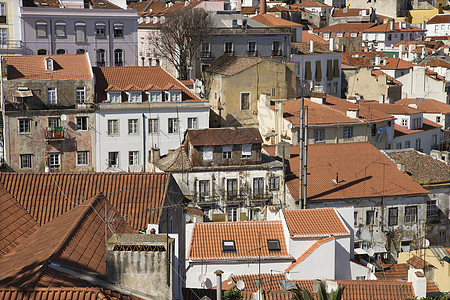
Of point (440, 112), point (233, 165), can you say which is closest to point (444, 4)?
point (440, 112)

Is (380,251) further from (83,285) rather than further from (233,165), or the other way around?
(83,285)

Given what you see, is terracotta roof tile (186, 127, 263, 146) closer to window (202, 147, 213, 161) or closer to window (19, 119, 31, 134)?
window (202, 147, 213, 161)

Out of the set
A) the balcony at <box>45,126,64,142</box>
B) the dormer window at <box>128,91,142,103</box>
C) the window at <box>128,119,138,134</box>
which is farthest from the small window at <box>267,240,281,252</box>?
the balcony at <box>45,126,64,142</box>

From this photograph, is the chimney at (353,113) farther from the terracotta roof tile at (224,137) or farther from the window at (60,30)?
the window at (60,30)

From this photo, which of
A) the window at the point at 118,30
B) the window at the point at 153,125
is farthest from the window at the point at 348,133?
the window at the point at 118,30

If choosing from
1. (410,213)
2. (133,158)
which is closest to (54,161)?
→ (133,158)

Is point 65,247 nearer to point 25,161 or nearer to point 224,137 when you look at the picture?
point 224,137

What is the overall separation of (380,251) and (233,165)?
925 cm

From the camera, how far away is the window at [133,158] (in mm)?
47281

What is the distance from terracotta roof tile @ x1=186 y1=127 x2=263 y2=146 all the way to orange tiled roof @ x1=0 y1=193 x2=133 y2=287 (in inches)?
862

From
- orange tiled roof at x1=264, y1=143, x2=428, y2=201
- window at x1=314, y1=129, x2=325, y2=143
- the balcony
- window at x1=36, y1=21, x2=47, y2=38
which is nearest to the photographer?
orange tiled roof at x1=264, y1=143, x2=428, y2=201

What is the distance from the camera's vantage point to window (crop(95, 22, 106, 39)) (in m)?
60.3

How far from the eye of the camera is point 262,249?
96.5ft

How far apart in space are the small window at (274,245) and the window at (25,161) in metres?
21.8
